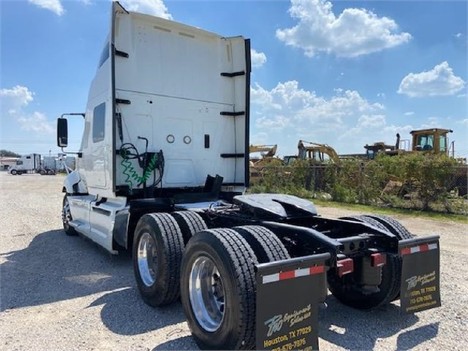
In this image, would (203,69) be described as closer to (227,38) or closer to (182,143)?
(227,38)

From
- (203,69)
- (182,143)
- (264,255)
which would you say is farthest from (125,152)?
(264,255)

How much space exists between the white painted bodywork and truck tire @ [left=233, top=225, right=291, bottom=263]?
2.80 m

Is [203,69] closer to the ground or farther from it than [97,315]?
farther from it

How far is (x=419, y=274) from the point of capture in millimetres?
3754

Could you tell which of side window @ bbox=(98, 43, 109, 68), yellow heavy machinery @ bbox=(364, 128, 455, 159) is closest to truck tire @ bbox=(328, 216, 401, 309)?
side window @ bbox=(98, 43, 109, 68)

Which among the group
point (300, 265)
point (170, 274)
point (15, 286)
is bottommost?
point (15, 286)

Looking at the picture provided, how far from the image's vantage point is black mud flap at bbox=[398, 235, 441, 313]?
12.1 feet

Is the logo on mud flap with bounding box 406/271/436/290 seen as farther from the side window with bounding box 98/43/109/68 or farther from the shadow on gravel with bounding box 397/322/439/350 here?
the side window with bounding box 98/43/109/68

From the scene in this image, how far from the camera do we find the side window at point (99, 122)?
6.54m

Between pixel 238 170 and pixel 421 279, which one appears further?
pixel 238 170

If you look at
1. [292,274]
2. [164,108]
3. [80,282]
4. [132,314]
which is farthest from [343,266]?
[164,108]

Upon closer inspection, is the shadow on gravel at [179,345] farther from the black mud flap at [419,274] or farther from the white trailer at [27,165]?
the white trailer at [27,165]

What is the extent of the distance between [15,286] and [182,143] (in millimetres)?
3217

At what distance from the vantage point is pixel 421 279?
148 inches
